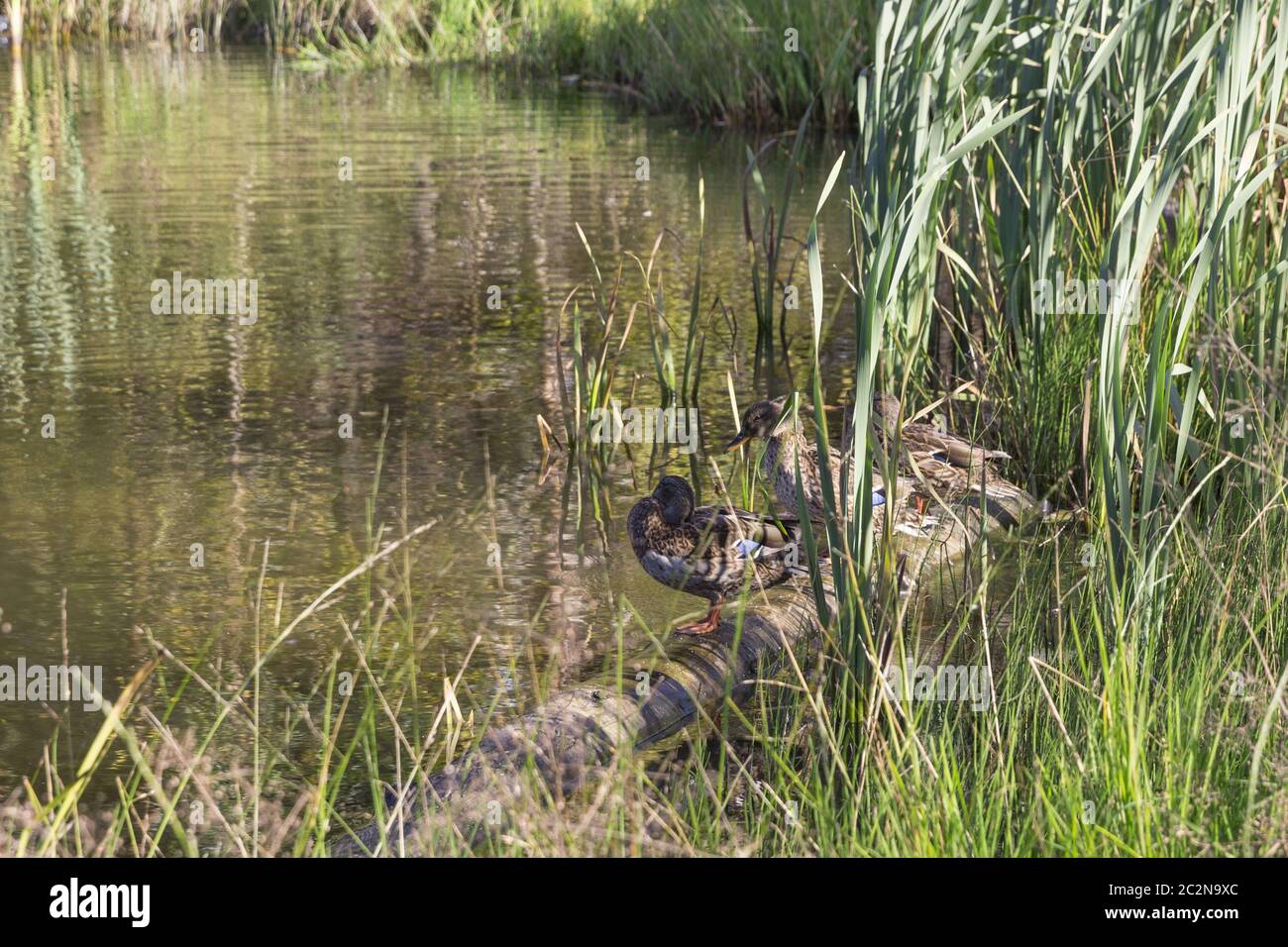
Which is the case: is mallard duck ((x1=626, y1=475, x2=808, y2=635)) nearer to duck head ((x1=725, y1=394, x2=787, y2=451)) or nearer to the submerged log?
the submerged log

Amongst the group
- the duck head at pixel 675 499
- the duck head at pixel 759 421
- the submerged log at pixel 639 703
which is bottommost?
the submerged log at pixel 639 703

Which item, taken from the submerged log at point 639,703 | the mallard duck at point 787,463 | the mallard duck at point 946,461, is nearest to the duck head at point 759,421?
the mallard duck at point 787,463

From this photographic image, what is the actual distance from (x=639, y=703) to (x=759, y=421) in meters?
2.71

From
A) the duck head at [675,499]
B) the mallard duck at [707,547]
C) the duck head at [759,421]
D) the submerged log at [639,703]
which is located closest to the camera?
the submerged log at [639,703]

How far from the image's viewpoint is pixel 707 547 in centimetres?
544

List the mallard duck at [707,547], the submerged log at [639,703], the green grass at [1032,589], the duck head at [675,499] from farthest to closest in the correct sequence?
the duck head at [675,499], the mallard duck at [707,547], the submerged log at [639,703], the green grass at [1032,589]

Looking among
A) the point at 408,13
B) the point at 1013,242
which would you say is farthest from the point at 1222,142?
the point at 408,13

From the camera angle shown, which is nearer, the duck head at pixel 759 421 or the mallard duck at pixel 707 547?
the mallard duck at pixel 707 547

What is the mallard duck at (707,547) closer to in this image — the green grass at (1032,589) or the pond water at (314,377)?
the pond water at (314,377)

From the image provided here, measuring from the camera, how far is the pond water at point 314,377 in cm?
571

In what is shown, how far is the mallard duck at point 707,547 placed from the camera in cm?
543

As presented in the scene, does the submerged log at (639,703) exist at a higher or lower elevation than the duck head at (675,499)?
lower

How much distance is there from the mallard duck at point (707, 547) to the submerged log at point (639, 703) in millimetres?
89
